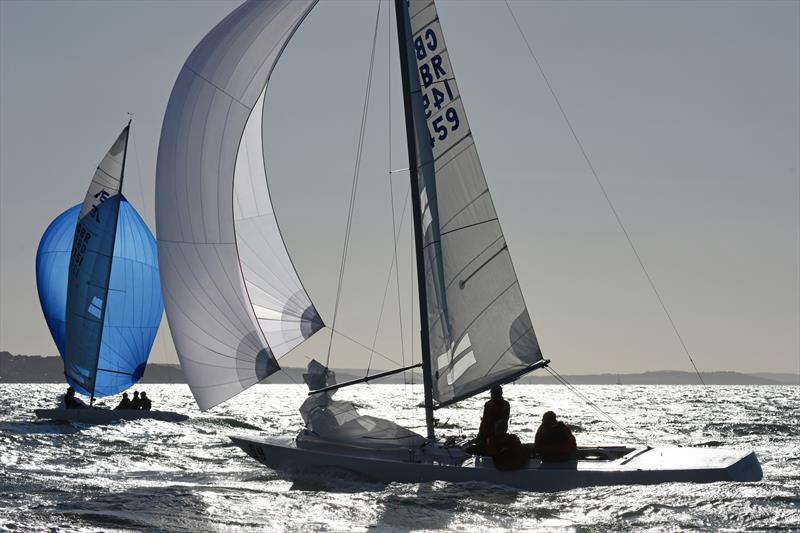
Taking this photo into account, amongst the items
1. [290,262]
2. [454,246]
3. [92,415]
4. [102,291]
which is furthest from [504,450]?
[102,291]

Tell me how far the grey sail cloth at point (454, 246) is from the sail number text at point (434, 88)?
1 centimetres

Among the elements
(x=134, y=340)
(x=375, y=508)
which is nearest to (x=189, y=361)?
(x=375, y=508)

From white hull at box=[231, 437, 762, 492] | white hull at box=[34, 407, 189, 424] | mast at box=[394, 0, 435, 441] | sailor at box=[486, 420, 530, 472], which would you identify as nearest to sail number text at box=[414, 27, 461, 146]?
mast at box=[394, 0, 435, 441]

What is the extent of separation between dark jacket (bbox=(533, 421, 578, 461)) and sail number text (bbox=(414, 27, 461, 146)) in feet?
14.2

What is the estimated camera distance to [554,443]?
1320cm

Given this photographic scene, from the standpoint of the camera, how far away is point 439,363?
1400 centimetres

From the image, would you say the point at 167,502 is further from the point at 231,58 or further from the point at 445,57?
the point at 445,57

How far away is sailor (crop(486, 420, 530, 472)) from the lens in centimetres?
1276

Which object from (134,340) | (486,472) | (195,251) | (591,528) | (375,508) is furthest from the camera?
Result: (134,340)

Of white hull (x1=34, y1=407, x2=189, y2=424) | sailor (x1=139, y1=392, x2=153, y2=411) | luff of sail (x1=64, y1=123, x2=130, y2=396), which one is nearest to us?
white hull (x1=34, y1=407, x2=189, y2=424)

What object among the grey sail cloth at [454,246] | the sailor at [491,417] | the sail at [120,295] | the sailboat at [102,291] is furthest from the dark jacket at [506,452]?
the sail at [120,295]

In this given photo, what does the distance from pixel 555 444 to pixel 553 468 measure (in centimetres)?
53

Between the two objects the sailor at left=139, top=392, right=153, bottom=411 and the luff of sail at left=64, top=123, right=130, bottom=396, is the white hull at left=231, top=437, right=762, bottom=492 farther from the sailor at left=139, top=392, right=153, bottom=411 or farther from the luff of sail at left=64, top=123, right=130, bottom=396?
the luff of sail at left=64, top=123, right=130, bottom=396

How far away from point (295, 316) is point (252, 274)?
86 centimetres
